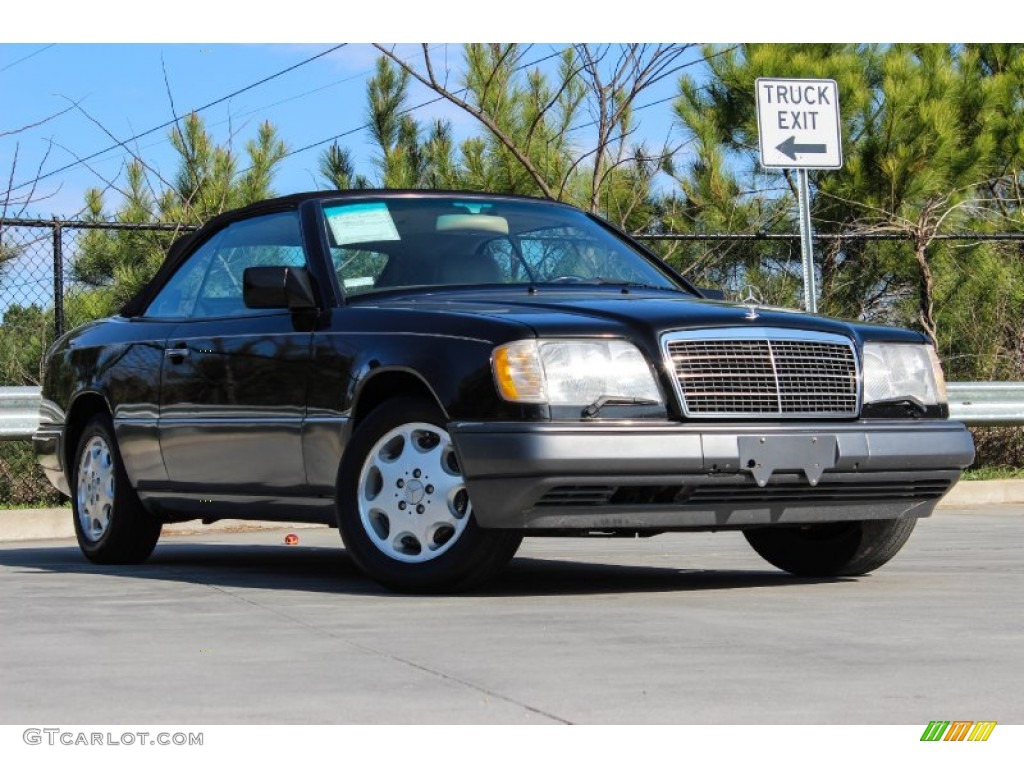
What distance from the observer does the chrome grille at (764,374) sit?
272 inches

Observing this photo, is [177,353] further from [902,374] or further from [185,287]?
[902,374]

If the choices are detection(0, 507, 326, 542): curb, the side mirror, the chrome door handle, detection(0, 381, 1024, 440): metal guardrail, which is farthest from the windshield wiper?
detection(0, 381, 1024, 440): metal guardrail

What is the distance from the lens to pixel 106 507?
916cm

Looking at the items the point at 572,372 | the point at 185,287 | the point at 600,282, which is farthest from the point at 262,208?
the point at 572,372

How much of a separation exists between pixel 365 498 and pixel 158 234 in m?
10.7

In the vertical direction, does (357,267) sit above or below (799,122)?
below

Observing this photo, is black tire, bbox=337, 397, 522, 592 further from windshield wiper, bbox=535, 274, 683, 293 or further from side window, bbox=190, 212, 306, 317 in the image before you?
side window, bbox=190, 212, 306, 317

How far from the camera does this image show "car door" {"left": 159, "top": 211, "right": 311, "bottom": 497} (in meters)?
7.76

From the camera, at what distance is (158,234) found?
1741 centimetres

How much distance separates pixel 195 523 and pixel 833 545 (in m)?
6.01

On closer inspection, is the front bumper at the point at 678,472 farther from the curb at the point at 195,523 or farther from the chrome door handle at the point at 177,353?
the curb at the point at 195,523

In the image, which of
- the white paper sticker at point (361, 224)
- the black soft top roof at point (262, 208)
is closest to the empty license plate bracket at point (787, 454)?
the white paper sticker at point (361, 224)
